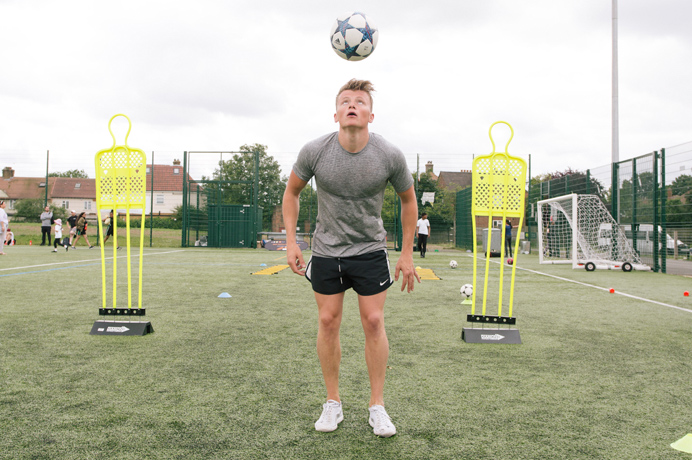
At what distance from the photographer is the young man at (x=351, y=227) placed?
2.63 m

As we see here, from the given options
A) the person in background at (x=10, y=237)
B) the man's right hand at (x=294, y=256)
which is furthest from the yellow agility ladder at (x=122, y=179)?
the person in background at (x=10, y=237)

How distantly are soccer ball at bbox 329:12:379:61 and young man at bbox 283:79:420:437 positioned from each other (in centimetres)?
164

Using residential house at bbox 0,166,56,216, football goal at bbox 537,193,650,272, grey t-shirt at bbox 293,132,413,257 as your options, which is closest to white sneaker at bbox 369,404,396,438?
grey t-shirt at bbox 293,132,413,257

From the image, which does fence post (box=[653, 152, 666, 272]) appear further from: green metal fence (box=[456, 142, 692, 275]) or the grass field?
the grass field

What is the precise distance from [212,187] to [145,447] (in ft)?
69.1

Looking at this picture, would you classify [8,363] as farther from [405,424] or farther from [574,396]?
[574,396]

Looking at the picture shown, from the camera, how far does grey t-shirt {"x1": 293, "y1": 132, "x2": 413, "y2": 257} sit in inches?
104

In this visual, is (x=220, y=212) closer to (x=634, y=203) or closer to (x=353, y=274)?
(x=634, y=203)

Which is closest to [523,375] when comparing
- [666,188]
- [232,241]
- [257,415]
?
[257,415]

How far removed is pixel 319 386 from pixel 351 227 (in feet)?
3.92

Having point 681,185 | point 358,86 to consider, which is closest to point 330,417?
point 358,86

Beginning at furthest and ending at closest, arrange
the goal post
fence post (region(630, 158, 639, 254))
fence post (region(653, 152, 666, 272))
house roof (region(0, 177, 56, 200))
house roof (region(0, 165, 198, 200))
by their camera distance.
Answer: house roof (region(0, 177, 56, 200)) → house roof (region(0, 165, 198, 200)) → the goal post → fence post (region(630, 158, 639, 254)) → fence post (region(653, 152, 666, 272))

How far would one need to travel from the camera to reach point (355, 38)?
162 inches

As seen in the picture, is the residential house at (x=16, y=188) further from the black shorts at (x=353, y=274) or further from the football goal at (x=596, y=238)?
the black shorts at (x=353, y=274)
